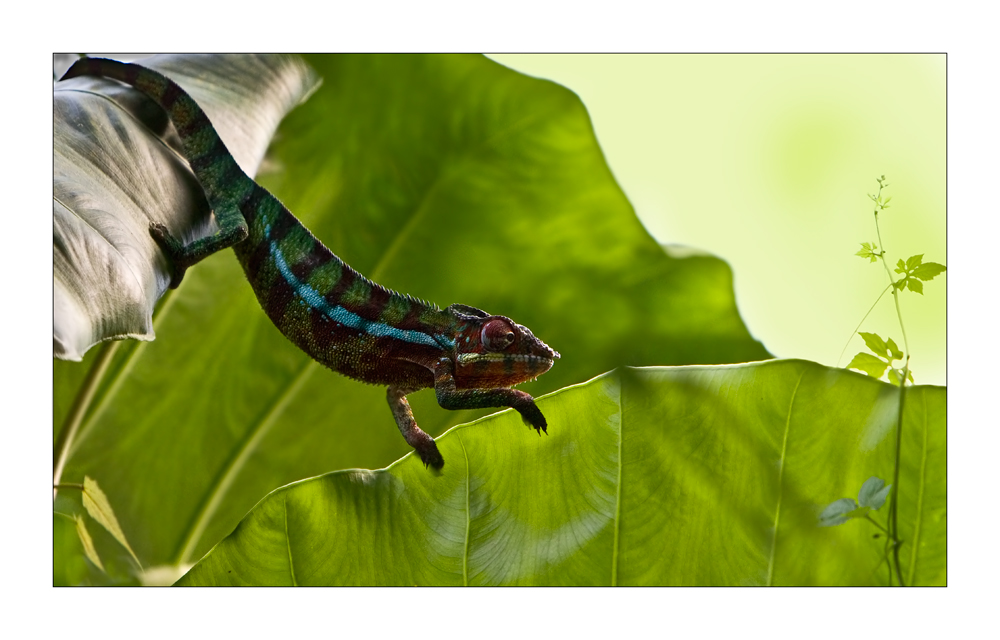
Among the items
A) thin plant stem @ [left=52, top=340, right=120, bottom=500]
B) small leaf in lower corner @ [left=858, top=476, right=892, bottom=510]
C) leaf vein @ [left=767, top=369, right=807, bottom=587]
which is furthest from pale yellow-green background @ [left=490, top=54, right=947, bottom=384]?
thin plant stem @ [left=52, top=340, right=120, bottom=500]

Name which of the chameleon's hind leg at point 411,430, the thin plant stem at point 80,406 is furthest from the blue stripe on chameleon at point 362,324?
the thin plant stem at point 80,406

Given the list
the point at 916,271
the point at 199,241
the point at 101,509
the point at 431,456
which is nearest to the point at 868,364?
the point at 916,271

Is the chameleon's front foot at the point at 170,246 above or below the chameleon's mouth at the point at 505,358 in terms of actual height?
above

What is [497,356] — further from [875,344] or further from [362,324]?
[875,344]

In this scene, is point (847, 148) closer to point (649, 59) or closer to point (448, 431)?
point (649, 59)

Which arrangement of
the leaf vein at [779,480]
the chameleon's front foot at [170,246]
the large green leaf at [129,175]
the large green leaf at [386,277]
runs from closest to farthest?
the large green leaf at [129,175], the chameleon's front foot at [170,246], the leaf vein at [779,480], the large green leaf at [386,277]

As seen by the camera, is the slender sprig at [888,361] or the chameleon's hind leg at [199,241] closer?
the chameleon's hind leg at [199,241]

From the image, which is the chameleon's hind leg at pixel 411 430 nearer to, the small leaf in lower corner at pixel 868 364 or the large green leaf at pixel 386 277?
the large green leaf at pixel 386 277
